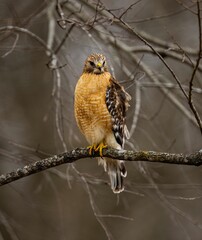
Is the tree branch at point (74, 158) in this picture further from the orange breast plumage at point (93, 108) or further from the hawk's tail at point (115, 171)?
the hawk's tail at point (115, 171)

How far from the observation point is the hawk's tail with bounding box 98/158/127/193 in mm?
6132

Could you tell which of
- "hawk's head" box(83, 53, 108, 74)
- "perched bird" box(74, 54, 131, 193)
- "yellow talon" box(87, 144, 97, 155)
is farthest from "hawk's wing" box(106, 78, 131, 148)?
"yellow talon" box(87, 144, 97, 155)

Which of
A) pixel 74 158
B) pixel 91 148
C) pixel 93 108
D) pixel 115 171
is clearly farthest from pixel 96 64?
pixel 74 158

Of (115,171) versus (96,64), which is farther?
(115,171)

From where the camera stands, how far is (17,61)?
9508 millimetres

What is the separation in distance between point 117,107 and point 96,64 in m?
0.51

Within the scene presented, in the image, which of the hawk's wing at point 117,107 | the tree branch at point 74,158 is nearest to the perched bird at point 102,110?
the hawk's wing at point 117,107

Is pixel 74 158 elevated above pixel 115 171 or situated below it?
above

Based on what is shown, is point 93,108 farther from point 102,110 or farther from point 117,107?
point 117,107

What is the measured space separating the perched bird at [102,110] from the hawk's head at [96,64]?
3cm

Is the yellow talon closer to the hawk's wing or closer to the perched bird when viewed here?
the perched bird

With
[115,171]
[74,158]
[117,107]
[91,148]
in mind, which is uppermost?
[117,107]

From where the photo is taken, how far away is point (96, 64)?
6184 millimetres

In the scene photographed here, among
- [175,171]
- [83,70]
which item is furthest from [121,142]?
[175,171]
